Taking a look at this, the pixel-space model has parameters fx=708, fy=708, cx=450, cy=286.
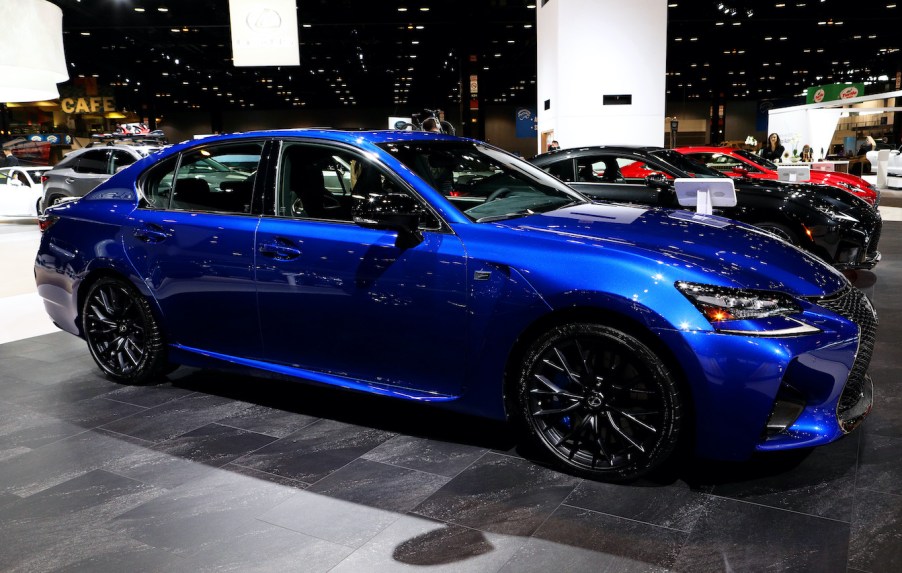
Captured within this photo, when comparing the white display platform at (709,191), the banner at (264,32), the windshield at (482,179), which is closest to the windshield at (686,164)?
the white display platform at (709,191)

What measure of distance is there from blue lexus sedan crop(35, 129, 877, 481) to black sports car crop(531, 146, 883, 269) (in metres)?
3.16

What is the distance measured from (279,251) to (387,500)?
128 centimetres

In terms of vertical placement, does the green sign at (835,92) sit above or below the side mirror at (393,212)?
above

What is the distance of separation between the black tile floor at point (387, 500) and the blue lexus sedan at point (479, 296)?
0.86ft

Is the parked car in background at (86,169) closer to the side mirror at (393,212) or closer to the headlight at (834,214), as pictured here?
the headlight at (834,214)

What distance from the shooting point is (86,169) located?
41.8 ft

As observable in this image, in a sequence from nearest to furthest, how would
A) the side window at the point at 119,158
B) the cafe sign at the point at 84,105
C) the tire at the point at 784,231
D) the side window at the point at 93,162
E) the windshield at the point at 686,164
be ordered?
the tire at the point at 784,231, the windshield at the point at 686,164, the side window at the point at 119,158, the side window at the point at 93,162, the cafe sign at the point at 84,105

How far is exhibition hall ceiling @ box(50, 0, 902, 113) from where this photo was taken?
74.9 ft

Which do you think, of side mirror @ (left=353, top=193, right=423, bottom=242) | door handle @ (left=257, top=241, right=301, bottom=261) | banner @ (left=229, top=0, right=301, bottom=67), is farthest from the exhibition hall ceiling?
side mirror @ (left=353, top=193, right=423, bottom=242)

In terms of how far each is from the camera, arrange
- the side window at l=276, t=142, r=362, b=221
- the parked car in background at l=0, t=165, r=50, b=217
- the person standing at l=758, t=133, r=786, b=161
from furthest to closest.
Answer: the person standing at l=758, t=133, r=786, b=161
the parked car in background at l=0, t=165, r=50, b=217
the side window at l=276, t=142, r=362, b=221

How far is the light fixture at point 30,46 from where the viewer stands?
341 cm

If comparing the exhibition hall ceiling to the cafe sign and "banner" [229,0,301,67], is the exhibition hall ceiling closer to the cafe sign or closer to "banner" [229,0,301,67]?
A: the cafe sign

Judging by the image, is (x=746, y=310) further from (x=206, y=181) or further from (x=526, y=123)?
(x=526, y=123)

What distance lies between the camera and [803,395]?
8.22 feet
